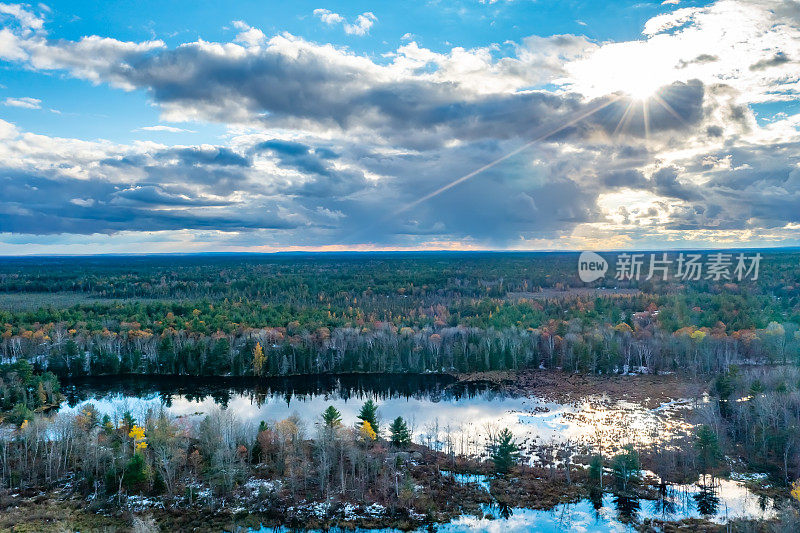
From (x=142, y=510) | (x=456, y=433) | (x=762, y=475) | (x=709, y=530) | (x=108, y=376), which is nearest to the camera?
(x=709, y=530)

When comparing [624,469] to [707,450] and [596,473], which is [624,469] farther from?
[707,450]

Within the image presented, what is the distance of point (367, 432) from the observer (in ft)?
151

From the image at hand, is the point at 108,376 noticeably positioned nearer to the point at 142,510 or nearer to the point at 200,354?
the point at 200,354

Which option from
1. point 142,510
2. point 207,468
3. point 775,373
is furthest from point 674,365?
point 142,510

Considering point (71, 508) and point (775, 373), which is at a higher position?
point (775, 373)

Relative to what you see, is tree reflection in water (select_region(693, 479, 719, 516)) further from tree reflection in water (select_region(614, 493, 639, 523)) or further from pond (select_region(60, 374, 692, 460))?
pond (select_region(60, 374, 692, 460))

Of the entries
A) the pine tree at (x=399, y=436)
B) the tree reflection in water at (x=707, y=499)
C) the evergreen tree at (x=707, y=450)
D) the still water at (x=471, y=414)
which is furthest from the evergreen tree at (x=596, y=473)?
the pine tree at (x=399, y=436)

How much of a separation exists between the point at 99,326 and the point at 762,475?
10677 centimetres

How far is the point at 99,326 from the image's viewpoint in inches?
3893

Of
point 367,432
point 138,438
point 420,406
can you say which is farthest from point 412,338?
point 138,438

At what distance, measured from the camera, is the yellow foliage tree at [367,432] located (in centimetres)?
4578

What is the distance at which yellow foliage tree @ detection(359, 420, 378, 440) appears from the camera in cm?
4578

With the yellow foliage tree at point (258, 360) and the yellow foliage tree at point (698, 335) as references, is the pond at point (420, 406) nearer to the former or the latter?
the yellow foliage tree at point (258, 360)

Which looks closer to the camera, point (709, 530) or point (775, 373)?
point (709, 530)
